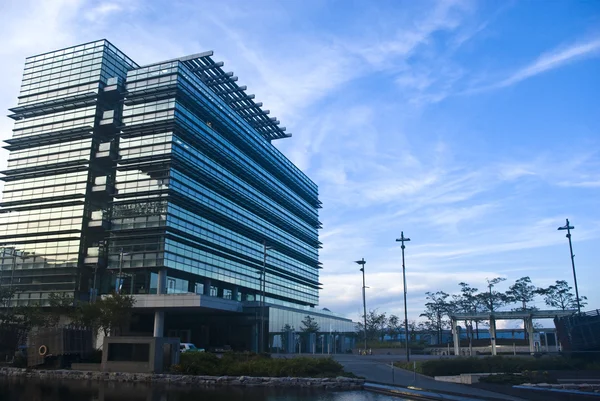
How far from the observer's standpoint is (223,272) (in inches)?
3310

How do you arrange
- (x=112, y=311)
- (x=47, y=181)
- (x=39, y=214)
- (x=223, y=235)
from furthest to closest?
(x=223, y=235) < (x=47, y=181) < (x=39, y=214) < (x=112, y=311)

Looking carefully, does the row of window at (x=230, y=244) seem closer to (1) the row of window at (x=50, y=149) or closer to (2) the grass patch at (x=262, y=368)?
(1) the row of window at (x=50, y=149)

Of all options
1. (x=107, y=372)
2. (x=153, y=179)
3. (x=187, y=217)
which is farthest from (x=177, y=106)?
(x=107, y=372)

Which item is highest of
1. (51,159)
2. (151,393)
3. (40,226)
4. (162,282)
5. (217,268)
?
(51,159)

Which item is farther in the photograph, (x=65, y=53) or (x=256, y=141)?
(x=256, y=141)

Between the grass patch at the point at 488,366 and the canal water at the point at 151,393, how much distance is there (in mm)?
8636

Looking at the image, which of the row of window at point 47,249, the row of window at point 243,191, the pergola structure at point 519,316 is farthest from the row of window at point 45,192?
the pergola structure at point 519,316

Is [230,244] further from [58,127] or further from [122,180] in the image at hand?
[58,127]

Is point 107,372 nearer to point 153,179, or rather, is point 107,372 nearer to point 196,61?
point 153,179

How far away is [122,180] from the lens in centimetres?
7438

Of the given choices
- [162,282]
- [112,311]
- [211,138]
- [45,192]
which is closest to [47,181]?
[45,192]

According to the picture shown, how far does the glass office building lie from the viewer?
7188 cm

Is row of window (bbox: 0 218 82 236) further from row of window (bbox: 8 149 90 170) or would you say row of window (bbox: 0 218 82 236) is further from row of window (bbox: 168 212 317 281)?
row of window (bbox: 168 212 317 281)

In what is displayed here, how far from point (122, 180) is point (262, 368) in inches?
1869
